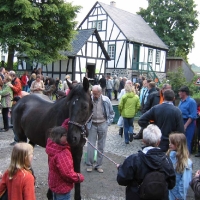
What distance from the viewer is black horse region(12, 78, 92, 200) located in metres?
3.92

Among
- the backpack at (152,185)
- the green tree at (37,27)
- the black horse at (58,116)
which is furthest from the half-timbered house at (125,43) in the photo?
the backpack at (152,185)

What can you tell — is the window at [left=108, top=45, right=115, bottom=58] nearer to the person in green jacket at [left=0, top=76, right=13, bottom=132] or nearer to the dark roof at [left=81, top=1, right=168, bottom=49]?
the dark roof at [left=81, top=1, right=168, bottom=49]

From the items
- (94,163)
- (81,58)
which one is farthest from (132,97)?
(81,58)

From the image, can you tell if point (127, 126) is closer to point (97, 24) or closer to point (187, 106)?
point (187, 106)

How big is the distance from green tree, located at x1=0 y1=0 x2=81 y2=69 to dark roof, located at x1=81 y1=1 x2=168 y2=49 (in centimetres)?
920

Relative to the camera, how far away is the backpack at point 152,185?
273cm

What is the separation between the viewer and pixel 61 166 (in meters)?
3.09

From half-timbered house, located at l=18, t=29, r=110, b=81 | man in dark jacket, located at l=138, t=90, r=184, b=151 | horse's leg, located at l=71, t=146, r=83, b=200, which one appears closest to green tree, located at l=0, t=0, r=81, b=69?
half-timbered house, located at l=18, t=29, r=110, b=81

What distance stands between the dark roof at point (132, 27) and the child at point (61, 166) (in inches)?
1059

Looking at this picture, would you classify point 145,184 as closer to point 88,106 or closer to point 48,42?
point 88,106

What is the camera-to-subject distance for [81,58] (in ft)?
82.8

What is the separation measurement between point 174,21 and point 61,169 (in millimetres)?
42495

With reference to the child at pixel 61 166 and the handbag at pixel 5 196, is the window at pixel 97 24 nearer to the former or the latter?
the child at pixel 61 166

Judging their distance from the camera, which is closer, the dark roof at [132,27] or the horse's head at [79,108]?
the horse's head at [79,108]
